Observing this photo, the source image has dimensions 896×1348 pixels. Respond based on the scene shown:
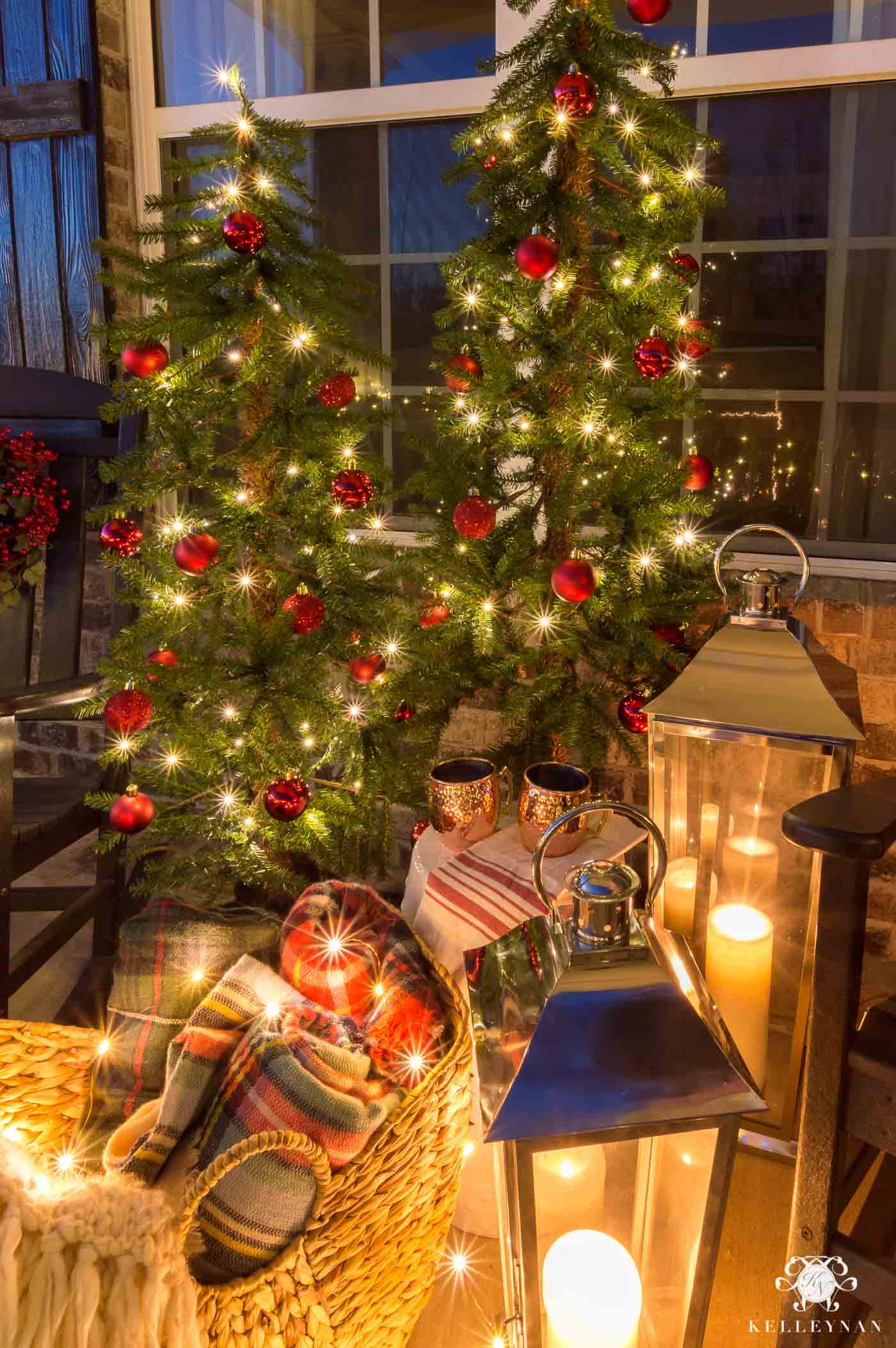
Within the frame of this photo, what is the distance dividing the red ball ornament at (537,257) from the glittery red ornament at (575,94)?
188 millimetres

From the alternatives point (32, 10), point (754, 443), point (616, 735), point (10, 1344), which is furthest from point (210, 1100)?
point (32, 10)

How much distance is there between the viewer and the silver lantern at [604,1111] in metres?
0.65

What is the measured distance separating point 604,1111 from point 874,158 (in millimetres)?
1929

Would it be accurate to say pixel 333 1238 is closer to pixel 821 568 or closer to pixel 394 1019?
pixel 394 1019

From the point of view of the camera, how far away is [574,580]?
4.50ft

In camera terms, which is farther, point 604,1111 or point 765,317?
point 765,317

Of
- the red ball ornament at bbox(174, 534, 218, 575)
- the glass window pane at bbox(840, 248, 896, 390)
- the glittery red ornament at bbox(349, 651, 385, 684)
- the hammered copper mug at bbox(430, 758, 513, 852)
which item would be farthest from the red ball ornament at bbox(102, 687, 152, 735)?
the glass window pane at bbox(840, 248, 896, 390)

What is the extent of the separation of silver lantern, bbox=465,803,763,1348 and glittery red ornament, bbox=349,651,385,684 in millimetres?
849

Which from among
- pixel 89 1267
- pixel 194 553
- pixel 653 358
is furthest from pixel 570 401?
pixel 89 1267

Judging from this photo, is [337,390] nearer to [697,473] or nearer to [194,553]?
[194,553]

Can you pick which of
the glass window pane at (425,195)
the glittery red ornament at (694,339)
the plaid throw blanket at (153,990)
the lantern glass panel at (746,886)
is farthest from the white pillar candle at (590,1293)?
the glass window pane at (425,195)

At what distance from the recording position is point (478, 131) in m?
1.48

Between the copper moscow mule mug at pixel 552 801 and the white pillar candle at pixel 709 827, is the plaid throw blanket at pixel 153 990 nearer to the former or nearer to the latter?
the copper moscow mule mug at pixel 552 801

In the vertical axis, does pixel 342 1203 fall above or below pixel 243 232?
below
